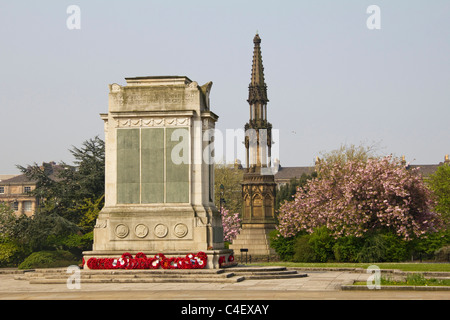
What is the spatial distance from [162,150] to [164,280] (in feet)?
21.6

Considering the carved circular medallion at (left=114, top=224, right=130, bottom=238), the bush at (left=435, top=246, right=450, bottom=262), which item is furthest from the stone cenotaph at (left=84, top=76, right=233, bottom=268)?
the bush at (left=435, top=246, right=450, bottom=262)

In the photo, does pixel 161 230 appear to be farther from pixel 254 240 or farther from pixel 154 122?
pixel 254 240

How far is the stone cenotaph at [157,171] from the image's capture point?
31.0 meters

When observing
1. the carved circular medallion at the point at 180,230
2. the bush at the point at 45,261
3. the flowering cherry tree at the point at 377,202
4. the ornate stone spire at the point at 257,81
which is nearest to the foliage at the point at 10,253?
the bush at the point at 45,261

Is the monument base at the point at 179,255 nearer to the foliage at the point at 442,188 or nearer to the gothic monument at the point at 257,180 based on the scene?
the gothic monument at the point at 257,180

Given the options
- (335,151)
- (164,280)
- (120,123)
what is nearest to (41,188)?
(120,123)

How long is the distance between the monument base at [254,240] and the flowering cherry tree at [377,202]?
478 inches

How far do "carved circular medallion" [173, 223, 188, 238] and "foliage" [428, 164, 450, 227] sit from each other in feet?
150

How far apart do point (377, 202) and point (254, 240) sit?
1949 cm

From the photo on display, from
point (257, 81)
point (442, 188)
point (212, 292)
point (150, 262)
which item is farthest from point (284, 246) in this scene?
point (212, 292)

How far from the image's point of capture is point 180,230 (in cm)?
3083

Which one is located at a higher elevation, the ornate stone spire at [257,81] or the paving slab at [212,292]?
the ornate stone spire at [257,81]

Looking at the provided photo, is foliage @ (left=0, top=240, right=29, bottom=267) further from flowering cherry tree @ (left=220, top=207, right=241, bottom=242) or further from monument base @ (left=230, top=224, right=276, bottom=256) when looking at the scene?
flowering cherry tree @ (left=220, top=207, right=241, bottom=242)
